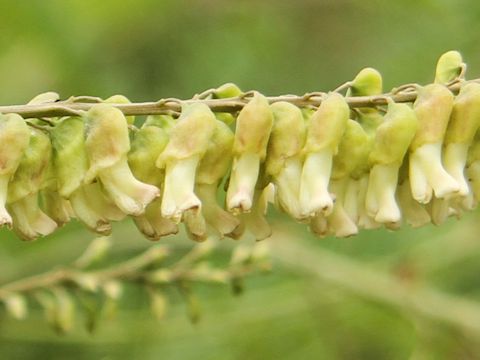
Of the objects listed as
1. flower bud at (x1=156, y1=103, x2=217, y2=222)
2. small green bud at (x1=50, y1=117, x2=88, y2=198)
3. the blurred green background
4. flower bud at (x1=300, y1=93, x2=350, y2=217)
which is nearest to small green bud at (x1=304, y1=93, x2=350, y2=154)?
flower bud at (x1=300, y1=93, x2=350, y2=217)

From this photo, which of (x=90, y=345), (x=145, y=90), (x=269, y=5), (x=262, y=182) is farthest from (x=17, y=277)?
(x=269, y=5)

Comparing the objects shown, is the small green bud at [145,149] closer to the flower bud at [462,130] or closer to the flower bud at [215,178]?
the flower bud at [215,178]

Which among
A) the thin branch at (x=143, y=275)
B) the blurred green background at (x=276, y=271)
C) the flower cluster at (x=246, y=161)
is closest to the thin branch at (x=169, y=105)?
the flower cluster at (x=246, y=161)

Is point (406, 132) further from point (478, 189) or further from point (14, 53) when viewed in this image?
point (14, 53)

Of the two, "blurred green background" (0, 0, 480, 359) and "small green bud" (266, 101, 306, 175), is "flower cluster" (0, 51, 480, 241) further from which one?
"blurred green background" (0, 0, 480, 359)

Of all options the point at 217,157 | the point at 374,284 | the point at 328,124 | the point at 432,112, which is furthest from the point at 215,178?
the point at 374,284

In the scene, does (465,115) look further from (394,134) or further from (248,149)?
(248,149)

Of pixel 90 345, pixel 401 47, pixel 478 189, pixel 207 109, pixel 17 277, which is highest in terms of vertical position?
pixel 207 109
